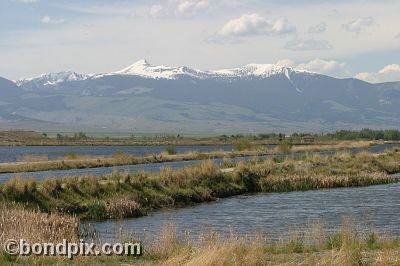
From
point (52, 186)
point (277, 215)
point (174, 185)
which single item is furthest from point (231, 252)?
point (174, 185)

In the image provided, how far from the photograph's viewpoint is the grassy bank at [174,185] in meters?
37.2

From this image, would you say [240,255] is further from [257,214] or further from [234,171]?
[234,171]

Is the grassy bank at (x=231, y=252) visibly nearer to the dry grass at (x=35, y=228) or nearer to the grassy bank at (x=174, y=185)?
the dry grass at (x=35, y=228)

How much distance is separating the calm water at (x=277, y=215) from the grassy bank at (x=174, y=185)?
1.69 meters

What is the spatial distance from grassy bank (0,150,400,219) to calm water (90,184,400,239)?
1.69m

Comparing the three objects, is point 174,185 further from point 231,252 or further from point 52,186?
point 231,252

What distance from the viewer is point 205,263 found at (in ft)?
53.0

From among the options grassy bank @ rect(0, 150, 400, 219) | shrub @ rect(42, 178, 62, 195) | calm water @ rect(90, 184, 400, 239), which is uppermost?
shrub @ rect(42, 178, 62, 195)

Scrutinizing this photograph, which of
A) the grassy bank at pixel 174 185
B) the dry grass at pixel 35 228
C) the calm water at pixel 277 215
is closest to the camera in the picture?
the dry grass at pixel 35 228

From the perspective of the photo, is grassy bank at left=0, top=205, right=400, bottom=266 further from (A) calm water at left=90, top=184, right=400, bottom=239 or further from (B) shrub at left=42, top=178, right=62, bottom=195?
(B) shrub at left=42, top=178, right=62, bottom=195

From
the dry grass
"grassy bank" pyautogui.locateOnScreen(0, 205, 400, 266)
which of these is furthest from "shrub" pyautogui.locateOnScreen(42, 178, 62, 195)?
"grassy bank" pyautogui.locateOnScreen(0, 205, 400, 266)

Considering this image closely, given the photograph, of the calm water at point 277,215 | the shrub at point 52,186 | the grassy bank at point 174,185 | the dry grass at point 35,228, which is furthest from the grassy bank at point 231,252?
the shrub at point 52,186

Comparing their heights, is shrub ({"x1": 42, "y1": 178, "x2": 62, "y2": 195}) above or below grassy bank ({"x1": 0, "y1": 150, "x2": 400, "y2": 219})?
above

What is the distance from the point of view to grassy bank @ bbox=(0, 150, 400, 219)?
1464 inches
